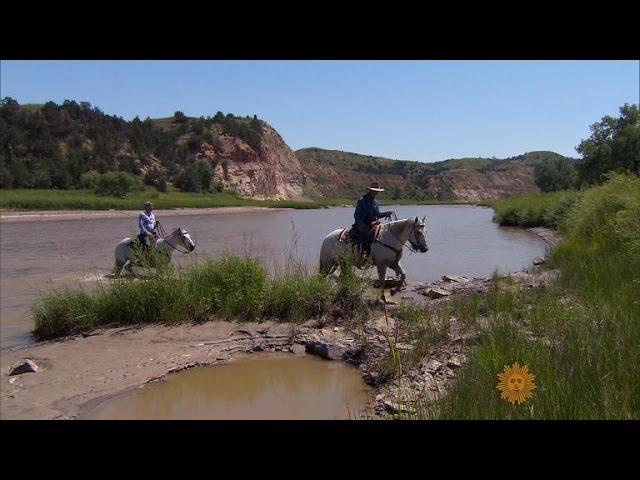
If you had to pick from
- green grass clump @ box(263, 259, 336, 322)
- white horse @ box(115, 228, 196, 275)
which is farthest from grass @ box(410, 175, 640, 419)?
white horse @ box(115, 228, 196, 275)

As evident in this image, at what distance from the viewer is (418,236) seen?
36.4 ft

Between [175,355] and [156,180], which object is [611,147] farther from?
[156,180]

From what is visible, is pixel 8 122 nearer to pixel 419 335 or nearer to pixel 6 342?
pixel 6 342

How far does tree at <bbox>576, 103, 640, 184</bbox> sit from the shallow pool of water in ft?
139

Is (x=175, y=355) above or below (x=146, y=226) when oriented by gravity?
below

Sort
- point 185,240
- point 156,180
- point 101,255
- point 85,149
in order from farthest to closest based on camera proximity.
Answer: point 156,180 < point 85,149 < point 101,255 < point 185,240

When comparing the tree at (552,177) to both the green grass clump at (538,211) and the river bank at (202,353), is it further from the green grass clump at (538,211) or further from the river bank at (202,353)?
the river bank at (202,353)

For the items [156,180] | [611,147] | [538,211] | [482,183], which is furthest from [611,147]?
[482,183]

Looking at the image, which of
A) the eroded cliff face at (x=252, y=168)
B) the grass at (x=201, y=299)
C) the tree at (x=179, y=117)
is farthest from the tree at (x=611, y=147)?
the tree at (x=179, y=117)

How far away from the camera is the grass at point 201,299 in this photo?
854 centimetres

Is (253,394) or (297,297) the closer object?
(253,394)

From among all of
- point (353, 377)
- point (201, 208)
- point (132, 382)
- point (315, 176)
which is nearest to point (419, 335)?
point (353, 377)

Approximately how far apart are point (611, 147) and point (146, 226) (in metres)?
43.1

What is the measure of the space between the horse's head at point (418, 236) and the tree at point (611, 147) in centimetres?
3716
